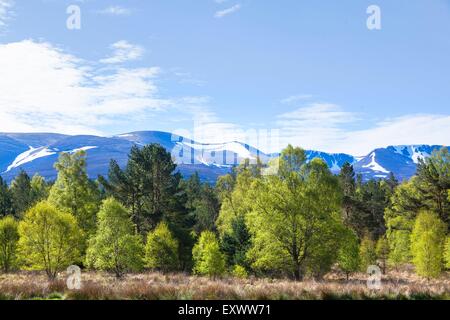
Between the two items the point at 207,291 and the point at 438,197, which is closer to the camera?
the point at 207,291

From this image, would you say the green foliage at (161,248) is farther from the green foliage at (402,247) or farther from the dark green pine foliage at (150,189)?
the green foliage at (402,247)

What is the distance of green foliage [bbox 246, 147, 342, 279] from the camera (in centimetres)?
3491

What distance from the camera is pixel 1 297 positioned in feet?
47.1

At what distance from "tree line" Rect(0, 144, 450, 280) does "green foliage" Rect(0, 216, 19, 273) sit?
108 millimetres

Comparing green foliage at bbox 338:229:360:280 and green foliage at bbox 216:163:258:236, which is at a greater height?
green foliage at bbox 216:163:258:236

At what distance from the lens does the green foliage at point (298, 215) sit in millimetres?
34906

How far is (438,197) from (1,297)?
47745 mm

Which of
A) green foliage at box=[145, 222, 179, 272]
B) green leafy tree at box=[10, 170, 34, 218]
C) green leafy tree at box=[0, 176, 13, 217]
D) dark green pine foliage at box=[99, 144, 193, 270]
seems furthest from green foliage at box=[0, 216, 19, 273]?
green leafy tree at box=[0, 176, 13, 217]

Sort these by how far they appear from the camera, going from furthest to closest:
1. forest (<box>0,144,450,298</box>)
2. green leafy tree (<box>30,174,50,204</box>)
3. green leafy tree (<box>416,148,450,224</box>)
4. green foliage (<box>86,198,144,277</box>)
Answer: green leafy tree (<box>30,174,50,204</box>), green leafy tree (<box>416,148,450,224</box>), green foliage (<box>86,198,144,277</box>), forest (<box>0,144,450,298</box>)

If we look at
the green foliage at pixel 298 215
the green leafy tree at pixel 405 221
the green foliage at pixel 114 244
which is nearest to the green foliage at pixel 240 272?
the green foliage at pixel 298 215

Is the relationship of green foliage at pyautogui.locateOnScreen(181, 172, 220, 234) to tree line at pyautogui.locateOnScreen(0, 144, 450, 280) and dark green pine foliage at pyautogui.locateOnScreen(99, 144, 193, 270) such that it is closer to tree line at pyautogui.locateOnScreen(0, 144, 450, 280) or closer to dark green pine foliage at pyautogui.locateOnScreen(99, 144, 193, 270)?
tree line at pyautogui.locateOnScreen(0, 144, 450, 280)

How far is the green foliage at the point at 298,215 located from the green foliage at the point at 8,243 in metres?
27.6
